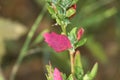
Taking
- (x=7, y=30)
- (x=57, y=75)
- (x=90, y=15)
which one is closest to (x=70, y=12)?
(x=57, y=75)

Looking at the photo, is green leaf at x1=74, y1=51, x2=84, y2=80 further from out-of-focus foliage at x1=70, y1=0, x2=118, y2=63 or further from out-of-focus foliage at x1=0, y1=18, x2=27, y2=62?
out-of-focus foliage at x1=0, y1=18, x2=27, y2=62

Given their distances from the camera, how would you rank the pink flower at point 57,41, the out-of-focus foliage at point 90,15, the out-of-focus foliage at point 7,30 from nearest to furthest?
the pink flower at point 57,41 < the out-of-focus foliage at point 90,15 < the out-of-focus foliage at point 7,30

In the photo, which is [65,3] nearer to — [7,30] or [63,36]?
[63,36]

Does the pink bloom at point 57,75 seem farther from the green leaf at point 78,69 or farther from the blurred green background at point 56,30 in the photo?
the blurred green background at point 56,30

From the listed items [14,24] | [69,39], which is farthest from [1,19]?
[69,39]

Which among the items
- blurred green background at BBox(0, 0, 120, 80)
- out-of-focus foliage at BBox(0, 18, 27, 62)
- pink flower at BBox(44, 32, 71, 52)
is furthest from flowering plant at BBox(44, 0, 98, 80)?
out-of-focus foliage at BBox(0, 18, 27, 62)

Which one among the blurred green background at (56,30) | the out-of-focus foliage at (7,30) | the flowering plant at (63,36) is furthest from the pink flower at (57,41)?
the out-of-focus foliage at (7,30)
